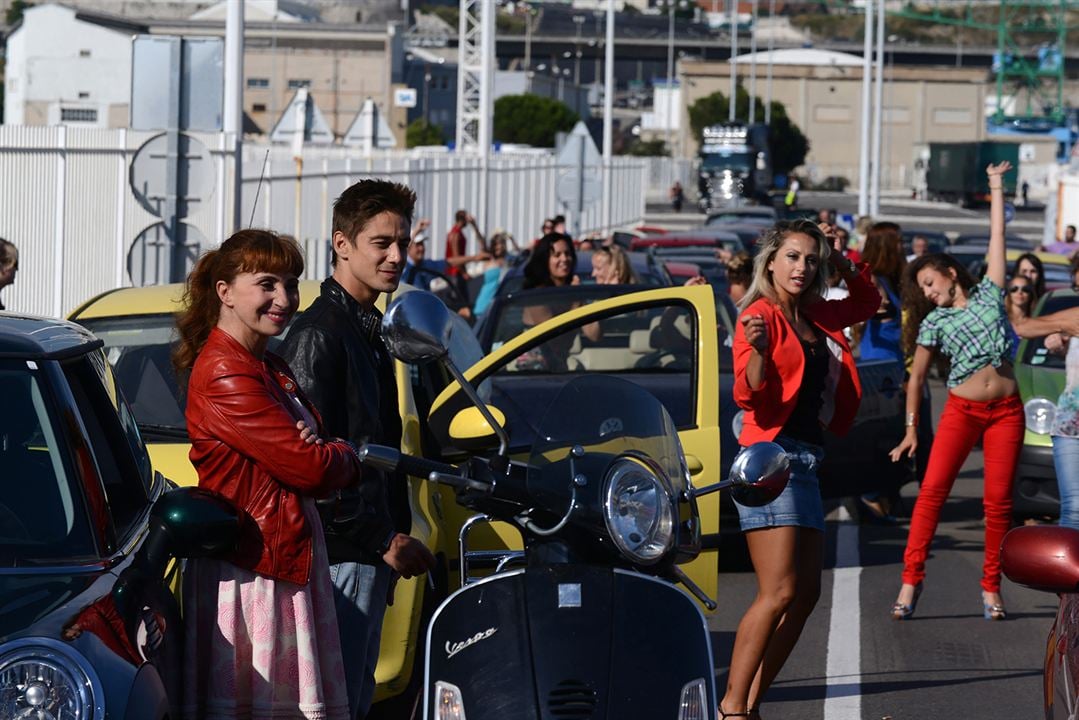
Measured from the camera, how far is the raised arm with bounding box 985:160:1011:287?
28.7 ft

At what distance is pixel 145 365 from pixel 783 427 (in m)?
2.71

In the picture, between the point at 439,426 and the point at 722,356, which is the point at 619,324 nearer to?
the point at 722,356

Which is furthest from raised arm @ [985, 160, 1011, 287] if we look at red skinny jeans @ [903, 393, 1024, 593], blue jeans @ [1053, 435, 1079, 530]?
blue jeans @ [1053, 435, 1079, 530]

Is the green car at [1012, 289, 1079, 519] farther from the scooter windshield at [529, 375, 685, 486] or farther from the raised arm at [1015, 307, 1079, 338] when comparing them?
the scooter windshield at [529, 375, 685, 486]

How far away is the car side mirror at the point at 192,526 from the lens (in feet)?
13.1

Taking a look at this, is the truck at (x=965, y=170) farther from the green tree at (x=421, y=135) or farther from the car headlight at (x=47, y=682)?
the car headlight at (x=47, y=682)

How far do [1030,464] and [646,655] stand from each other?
8150 mm

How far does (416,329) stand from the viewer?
3.83 meters

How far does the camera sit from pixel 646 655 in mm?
3881

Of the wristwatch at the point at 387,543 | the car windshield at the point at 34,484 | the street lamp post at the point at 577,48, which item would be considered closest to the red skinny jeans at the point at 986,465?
the wristwatch at the point at 387,543

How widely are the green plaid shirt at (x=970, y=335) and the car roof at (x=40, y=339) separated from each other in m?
5.11

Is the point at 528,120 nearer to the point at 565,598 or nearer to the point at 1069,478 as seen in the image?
the point at 1069,478

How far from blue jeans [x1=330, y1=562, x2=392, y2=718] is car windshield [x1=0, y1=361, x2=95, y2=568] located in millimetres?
806

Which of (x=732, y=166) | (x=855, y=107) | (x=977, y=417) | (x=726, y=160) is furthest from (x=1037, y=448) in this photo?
(x=855, y=107)
